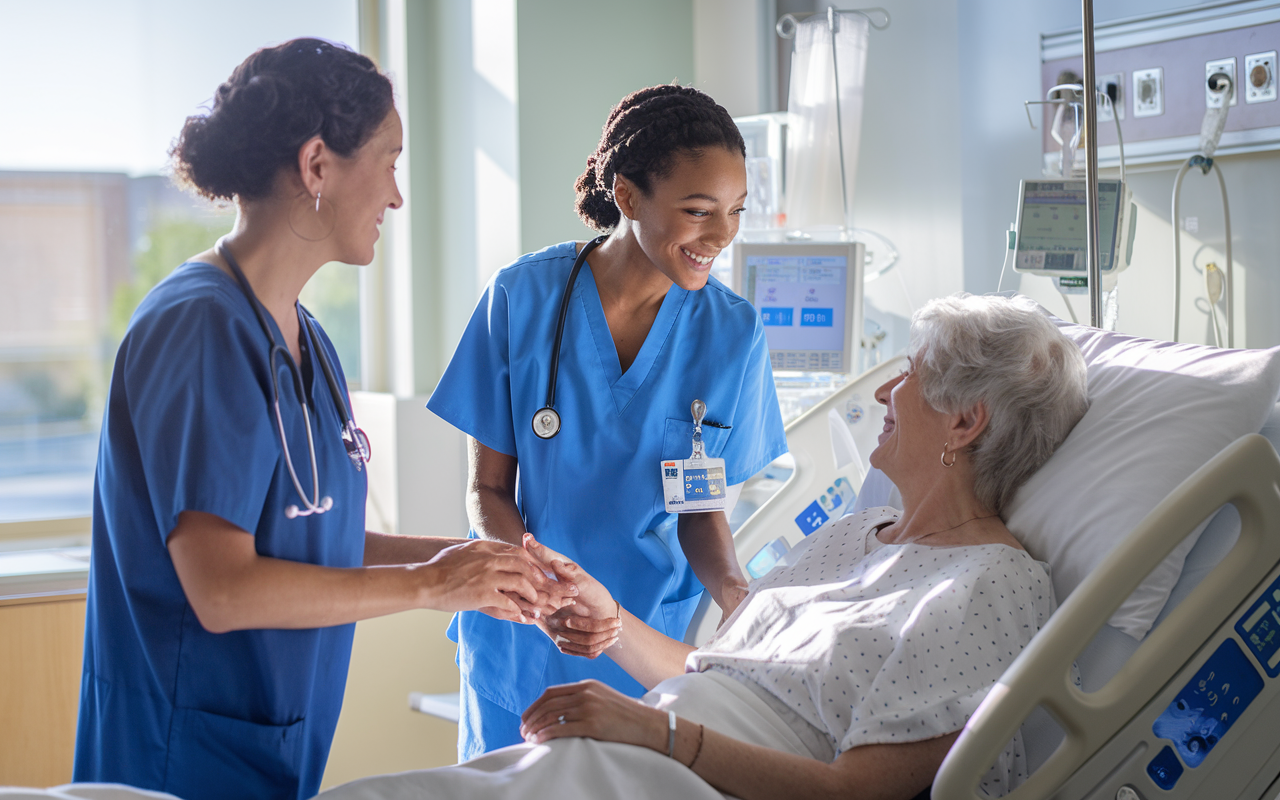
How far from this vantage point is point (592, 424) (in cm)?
164

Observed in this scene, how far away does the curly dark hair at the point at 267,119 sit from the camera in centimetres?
107

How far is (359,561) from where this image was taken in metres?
1.23

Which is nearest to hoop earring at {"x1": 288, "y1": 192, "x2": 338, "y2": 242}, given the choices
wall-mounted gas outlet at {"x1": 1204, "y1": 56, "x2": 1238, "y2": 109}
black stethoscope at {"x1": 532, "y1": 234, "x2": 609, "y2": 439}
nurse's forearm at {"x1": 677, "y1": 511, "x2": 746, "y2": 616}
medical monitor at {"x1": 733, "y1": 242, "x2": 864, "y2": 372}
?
black stethoscope at {"x1": 532, "y1": 234, "x2": 609, "y2": 439}

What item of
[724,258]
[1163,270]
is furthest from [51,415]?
[1163,270]

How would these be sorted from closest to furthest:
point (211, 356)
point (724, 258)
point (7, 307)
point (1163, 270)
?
point (211, 356) → point (1163, 270) → point (724, 258) → point (7, 307)

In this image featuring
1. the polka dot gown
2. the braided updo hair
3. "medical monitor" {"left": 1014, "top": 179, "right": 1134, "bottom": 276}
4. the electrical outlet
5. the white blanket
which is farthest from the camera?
the electrical outlet

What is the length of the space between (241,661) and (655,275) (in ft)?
2.89

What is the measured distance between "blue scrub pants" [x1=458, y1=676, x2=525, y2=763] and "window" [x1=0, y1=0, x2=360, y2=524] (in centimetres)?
195

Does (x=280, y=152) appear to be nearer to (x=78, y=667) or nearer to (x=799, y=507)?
(x=799, y=507)

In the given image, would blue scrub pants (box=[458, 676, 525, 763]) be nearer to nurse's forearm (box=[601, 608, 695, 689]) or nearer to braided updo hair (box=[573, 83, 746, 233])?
nurse's forearm (box=[601, 608, 695, 689])

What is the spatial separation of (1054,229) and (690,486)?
112 cm

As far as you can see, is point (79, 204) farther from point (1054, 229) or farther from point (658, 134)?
point (1054, 229)

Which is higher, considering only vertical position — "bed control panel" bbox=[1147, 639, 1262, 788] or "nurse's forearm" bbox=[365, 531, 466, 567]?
"nurse's forearm" bbox=[365, 531, 466, 567]

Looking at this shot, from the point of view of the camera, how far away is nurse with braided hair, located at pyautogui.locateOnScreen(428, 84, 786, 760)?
5.17ft
